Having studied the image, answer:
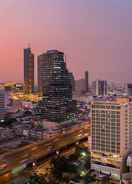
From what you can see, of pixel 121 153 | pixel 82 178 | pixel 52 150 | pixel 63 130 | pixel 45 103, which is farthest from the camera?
pixel 45 103

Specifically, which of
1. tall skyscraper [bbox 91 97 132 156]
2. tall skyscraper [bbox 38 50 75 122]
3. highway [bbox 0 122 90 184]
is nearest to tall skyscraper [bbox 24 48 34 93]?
tall skyscraper [bbox 38 50 75 122]

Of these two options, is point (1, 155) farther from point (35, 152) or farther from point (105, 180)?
point (105, 180)

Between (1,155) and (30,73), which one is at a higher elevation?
(30,73)

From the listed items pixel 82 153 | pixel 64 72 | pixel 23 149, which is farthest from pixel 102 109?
pixel 64 72

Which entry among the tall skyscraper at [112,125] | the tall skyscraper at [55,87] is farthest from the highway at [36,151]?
the tall skyscraper at [55,87]

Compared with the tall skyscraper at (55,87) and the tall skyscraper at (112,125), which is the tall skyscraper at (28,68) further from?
the tall skyscraper at (112,125)

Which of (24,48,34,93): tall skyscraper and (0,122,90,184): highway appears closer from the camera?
(0,122,90,184): highway

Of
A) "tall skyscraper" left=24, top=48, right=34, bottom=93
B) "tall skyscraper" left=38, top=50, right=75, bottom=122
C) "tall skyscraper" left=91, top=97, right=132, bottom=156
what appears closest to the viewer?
"tall skyscraper" left=91, top=97, right=132, bottom=156

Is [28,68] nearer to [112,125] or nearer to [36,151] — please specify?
[36,151]

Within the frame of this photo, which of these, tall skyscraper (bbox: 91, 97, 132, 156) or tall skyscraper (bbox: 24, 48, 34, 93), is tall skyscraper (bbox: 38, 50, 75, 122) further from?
tall skyscraper (bbox: 24, 48, 34, 93)
